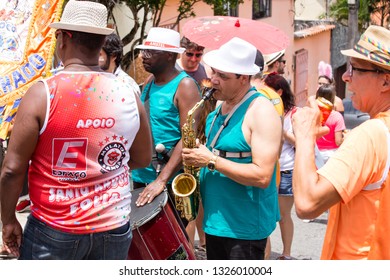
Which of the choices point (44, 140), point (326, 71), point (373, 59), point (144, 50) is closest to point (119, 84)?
point (44, 140)

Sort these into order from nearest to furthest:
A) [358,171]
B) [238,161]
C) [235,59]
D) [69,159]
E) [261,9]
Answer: [358,171] < [69,159] < [238,161] < [235,59] < [261,9]

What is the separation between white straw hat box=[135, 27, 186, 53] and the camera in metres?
4.77

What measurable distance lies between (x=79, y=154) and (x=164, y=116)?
5.97ft

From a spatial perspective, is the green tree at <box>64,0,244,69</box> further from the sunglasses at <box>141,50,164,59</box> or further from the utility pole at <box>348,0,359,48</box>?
the utility pole at <box>348,0,359,48</box>

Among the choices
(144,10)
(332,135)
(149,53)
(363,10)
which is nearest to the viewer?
(149,53)

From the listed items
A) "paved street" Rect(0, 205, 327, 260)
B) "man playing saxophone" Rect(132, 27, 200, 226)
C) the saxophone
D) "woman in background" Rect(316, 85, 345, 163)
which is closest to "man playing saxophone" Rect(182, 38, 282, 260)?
the saxophone

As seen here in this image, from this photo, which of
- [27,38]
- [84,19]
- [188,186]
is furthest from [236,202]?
[27,38]

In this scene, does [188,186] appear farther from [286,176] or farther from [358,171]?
[286,176]

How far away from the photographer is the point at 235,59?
3.82 metres

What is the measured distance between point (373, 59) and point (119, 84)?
108cm

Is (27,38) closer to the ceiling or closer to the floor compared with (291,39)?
closer to the ceiling

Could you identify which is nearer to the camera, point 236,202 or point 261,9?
point 236,202

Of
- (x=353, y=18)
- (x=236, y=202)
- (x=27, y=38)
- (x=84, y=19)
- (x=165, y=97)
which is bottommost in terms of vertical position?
(x=353, y=18)
